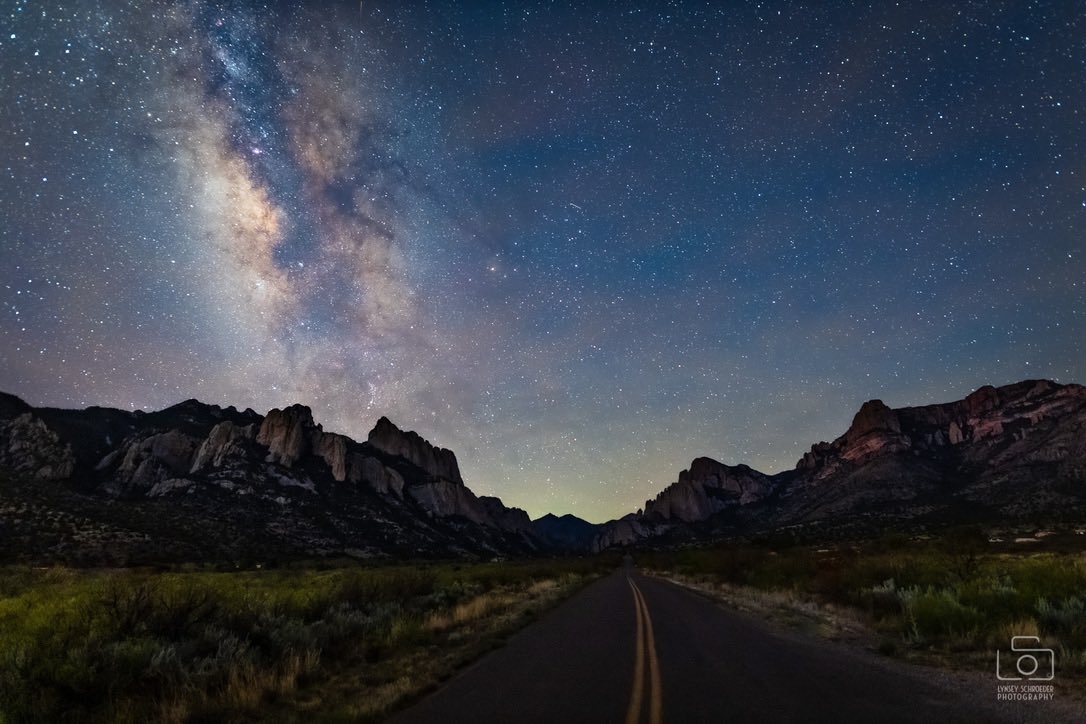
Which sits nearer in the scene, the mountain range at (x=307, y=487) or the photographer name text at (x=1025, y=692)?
the photographer name text at (x=1025, y=692)

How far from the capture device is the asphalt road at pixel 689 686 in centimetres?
722

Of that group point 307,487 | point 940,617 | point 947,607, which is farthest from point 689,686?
point 307,487

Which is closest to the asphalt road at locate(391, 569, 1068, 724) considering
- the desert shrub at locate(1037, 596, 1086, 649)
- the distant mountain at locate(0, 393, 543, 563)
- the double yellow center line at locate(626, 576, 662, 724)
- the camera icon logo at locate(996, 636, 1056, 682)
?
the double yellow center line at locate(626, 576, 662, 724)

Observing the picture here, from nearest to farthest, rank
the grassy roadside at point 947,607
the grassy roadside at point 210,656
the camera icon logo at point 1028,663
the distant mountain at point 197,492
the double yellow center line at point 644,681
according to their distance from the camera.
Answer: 1. the double yellow center line at point 644,681
2. the grassy roadside at point 210,656
3. the camera icon logo at point 1028,663
4. the grassy roadside at point 947,607
5. the distant mountain at point 197,492

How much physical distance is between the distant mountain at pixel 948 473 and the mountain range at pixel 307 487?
1.91 ft

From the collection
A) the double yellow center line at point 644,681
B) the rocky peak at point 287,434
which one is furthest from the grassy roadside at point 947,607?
the rocky peak at point 287,434

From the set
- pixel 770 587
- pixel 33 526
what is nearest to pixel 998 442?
pixel 770 587

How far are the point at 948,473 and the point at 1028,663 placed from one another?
470 feet

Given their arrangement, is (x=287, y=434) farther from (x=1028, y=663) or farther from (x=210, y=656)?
(x=1028, y=663)

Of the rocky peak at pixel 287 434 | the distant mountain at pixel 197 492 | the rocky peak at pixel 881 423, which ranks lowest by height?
the distant mountain at pixel 197 492

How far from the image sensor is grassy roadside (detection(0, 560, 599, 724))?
7750 millimetres

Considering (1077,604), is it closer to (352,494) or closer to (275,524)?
(275,524)

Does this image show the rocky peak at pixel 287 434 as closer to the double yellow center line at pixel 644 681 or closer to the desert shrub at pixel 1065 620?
the double yellow center line at pixel 644 681

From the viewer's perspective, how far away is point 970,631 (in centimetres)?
1183
